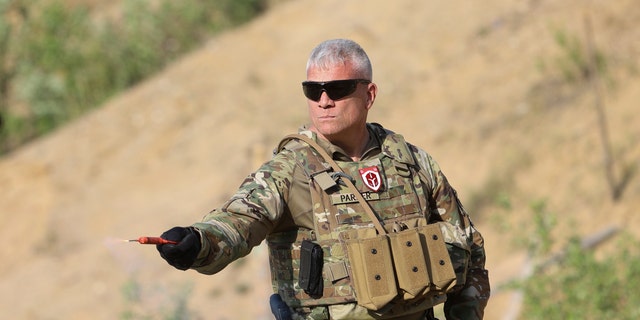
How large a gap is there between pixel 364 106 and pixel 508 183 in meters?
11.4

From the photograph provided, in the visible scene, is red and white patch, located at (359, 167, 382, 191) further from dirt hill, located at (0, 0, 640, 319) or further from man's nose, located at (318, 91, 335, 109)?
dirt hill, located at (0, 0, 640, 319)

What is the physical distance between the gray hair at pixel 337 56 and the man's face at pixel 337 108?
0.02 m

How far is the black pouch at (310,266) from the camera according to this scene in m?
2.87

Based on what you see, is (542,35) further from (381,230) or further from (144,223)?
(381,230)

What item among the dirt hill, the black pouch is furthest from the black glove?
the dirt hill

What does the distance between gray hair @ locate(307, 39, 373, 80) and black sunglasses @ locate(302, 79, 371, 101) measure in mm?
56

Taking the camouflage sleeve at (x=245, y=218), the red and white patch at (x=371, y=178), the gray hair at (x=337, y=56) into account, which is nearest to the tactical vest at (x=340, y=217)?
the red and white patch at (x=371, y=178)

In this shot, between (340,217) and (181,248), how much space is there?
67 centimetres

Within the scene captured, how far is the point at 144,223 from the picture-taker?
17641mm

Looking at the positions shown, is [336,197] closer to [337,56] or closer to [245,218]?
[245,218]

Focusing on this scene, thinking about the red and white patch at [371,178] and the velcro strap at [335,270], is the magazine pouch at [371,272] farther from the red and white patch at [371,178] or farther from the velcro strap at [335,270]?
the red and white patch at [371,178]

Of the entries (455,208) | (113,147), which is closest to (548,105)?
(113,147)

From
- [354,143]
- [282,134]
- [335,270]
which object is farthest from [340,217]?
[282,134]

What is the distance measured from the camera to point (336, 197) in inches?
115
